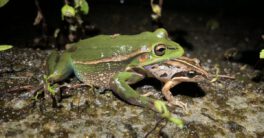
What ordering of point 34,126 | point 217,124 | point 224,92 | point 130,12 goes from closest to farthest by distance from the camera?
point 34,126, point 217,124, point 224,92, point 130,12

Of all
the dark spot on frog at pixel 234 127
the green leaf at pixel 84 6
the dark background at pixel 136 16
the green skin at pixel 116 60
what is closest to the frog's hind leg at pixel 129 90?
the green skin at pixel 116 60

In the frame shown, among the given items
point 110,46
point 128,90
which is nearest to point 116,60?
point 110,46

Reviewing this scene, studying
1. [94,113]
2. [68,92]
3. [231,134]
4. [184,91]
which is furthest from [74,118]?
[231,134]

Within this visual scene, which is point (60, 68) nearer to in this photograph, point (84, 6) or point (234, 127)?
point (84, 6)

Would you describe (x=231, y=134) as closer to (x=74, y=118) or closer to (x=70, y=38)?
(x=74, y=118)

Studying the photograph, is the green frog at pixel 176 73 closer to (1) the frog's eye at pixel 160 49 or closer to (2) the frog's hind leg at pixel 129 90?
(1) the frog's eye at pixel 160 49

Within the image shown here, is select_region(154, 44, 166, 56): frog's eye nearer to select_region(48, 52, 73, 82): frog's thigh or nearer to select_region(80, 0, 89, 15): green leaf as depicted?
select_region(48, 52, 73, 82): frog's thigh
